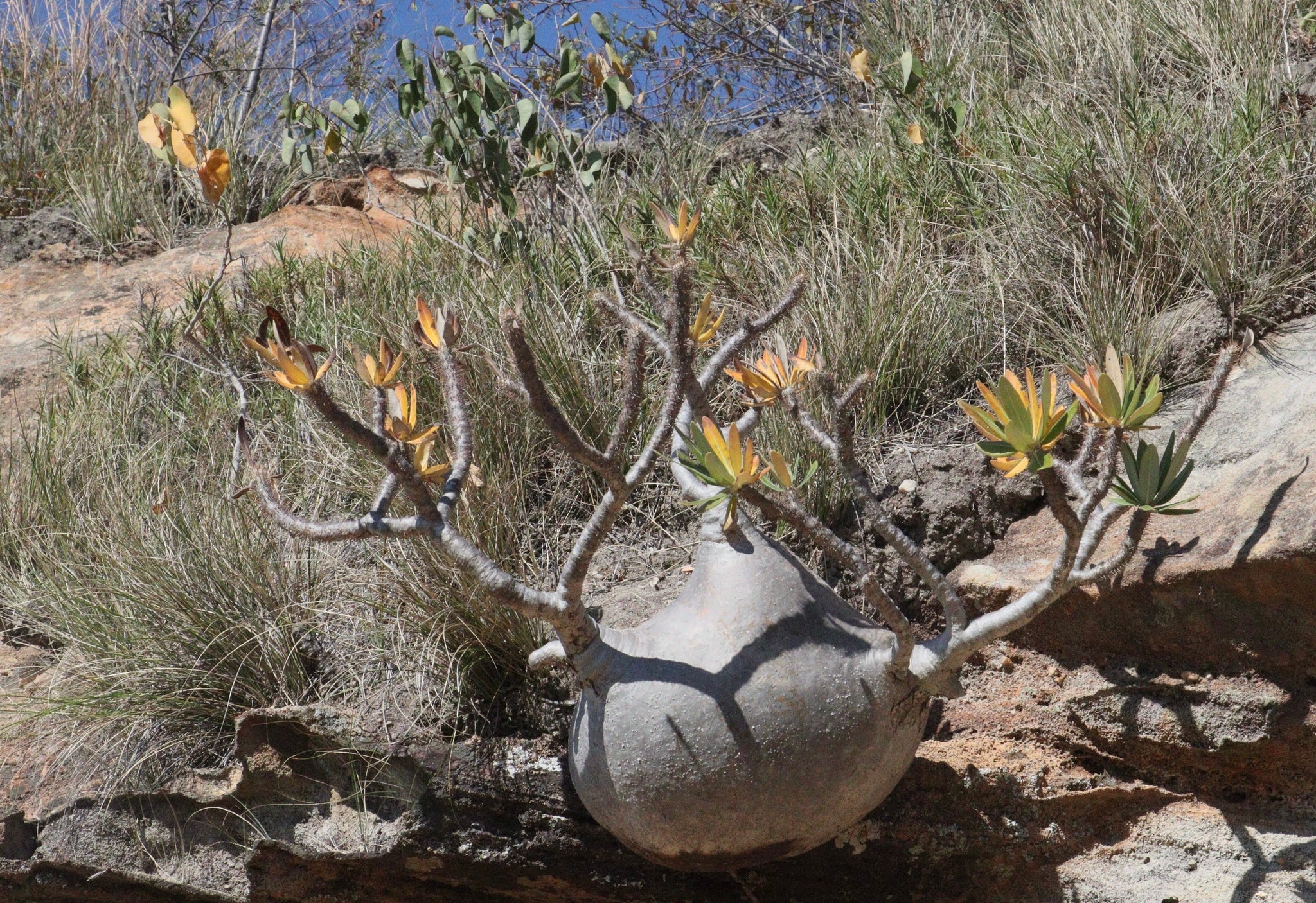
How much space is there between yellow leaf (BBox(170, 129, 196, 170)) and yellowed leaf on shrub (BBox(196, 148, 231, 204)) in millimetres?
32

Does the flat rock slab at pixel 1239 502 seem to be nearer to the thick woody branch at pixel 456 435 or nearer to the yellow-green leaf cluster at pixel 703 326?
the yellow-green leaf cluster at pixel 703 326

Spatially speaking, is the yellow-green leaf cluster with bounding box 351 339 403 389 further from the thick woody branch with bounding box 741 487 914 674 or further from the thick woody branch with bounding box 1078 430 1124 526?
the thick woody branch with bounding box 1078 430 1124 526

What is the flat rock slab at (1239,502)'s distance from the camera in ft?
6.30

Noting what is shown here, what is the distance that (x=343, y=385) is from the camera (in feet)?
9.87

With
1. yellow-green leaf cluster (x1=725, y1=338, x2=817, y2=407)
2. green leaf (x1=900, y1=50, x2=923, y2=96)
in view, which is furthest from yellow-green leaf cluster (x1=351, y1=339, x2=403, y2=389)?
green leaf (x1=900, y1=50, x2=923, y2=96)

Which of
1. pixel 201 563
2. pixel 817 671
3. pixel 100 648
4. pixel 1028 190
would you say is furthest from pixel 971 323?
pixel 100 648

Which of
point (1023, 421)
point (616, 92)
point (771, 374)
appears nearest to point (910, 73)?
point (616, 92)

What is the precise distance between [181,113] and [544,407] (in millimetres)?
1020

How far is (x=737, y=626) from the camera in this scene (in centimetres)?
178

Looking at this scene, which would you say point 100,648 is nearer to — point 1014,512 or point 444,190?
point 1014,512

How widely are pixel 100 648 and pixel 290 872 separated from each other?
67 centimetres

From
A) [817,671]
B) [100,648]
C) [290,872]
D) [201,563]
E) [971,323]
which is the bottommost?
[290,872]

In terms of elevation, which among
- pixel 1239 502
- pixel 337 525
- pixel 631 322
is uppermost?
pixel 631 322

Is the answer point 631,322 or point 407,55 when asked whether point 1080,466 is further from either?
point 407,55
